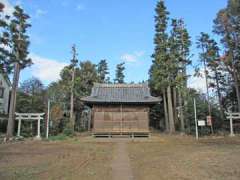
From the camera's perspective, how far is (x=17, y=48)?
23.1 m

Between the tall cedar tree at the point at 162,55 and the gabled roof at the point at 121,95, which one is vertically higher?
the tall cedar tree at the point at 162,55

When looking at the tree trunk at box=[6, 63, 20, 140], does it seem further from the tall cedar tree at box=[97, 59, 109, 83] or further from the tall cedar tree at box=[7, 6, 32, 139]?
the tall cedar tree at box=[97, 59, 109, 83]

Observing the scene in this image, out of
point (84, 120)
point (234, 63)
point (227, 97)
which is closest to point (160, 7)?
point (234, 63)

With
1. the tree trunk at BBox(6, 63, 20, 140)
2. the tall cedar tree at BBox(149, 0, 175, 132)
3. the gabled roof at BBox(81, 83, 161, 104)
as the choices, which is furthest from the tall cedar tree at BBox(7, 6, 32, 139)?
the tall cedar tree at BBox(149, 0, 175, 132)

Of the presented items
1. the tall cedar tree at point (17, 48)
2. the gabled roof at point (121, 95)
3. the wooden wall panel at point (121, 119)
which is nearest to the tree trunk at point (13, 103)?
the tall cedar tree at point (17, 48)

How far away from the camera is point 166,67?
30156 millimetres

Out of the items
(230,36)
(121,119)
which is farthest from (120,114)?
(230,36)

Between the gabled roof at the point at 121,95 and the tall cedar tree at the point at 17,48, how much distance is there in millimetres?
6220

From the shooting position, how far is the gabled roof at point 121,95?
23.9 m

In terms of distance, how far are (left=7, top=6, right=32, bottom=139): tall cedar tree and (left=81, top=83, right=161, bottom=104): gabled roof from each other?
6.22 meters

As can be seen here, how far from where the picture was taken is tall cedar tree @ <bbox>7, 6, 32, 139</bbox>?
74.6 feet

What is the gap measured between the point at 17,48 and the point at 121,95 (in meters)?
10.5

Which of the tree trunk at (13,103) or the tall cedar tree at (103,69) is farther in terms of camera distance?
the tall cedar tree at (103,69)

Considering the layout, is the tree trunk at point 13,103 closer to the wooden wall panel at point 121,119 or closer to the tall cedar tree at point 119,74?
the wooden wall panel at point 121,119
